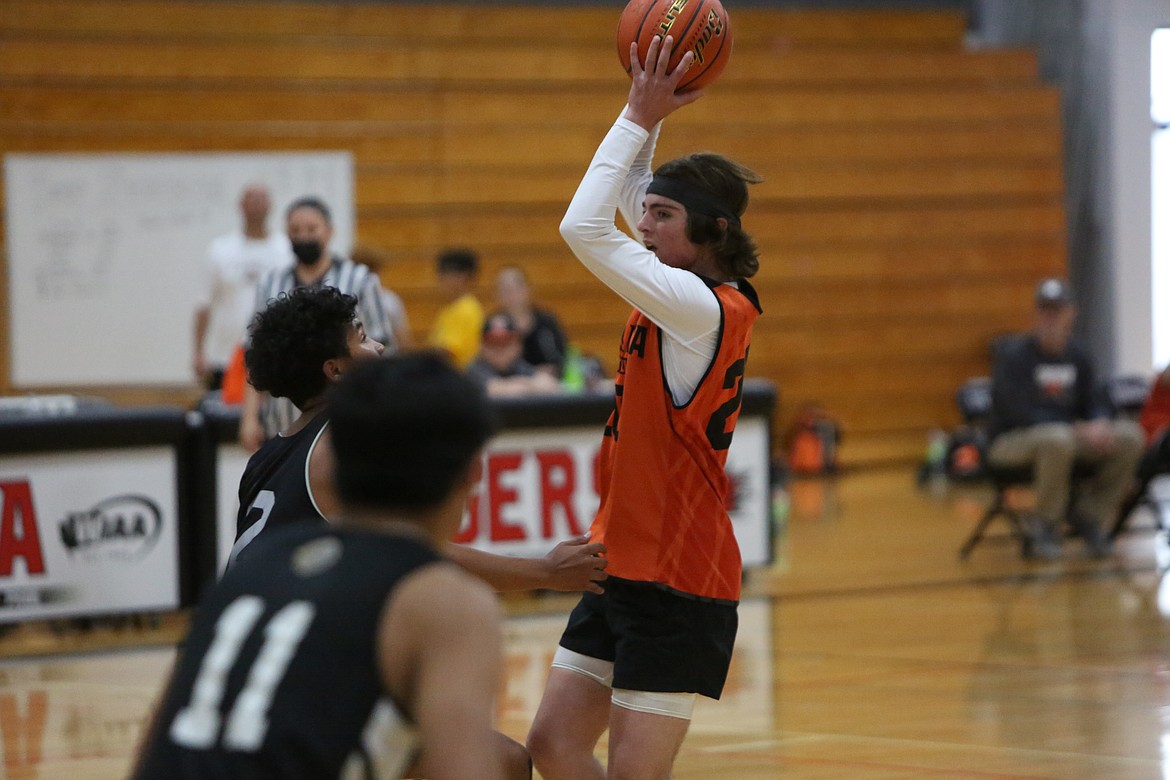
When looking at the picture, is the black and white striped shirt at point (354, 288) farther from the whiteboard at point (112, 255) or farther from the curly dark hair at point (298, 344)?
the whiteboard at point (112, 255)

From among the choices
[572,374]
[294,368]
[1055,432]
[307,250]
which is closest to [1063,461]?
[1055,432]

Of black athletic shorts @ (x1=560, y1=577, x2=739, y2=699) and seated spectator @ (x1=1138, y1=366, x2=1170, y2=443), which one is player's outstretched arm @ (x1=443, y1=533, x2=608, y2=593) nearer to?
black athletic shorts @ (x1=560, y1=577, x2=739, y2=699)

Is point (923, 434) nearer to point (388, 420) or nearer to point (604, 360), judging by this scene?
point (604, 360)

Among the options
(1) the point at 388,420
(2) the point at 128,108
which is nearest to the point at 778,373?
(2) the point at 128,108

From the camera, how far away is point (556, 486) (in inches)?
272

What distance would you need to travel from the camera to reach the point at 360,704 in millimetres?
1553

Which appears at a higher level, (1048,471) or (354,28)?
(354,28)

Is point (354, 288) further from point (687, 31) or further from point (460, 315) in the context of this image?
point (687, 31)

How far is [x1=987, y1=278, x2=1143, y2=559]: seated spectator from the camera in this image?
26.8 feet

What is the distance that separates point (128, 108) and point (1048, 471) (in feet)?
22.2

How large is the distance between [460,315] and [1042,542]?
3430mm

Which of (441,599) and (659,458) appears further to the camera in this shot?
(659,458)

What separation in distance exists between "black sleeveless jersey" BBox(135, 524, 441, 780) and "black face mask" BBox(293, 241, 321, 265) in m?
4.31

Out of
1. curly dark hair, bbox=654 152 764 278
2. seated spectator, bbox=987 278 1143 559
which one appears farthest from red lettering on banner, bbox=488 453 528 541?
curly dark hair, bbox=654 152 764 278
